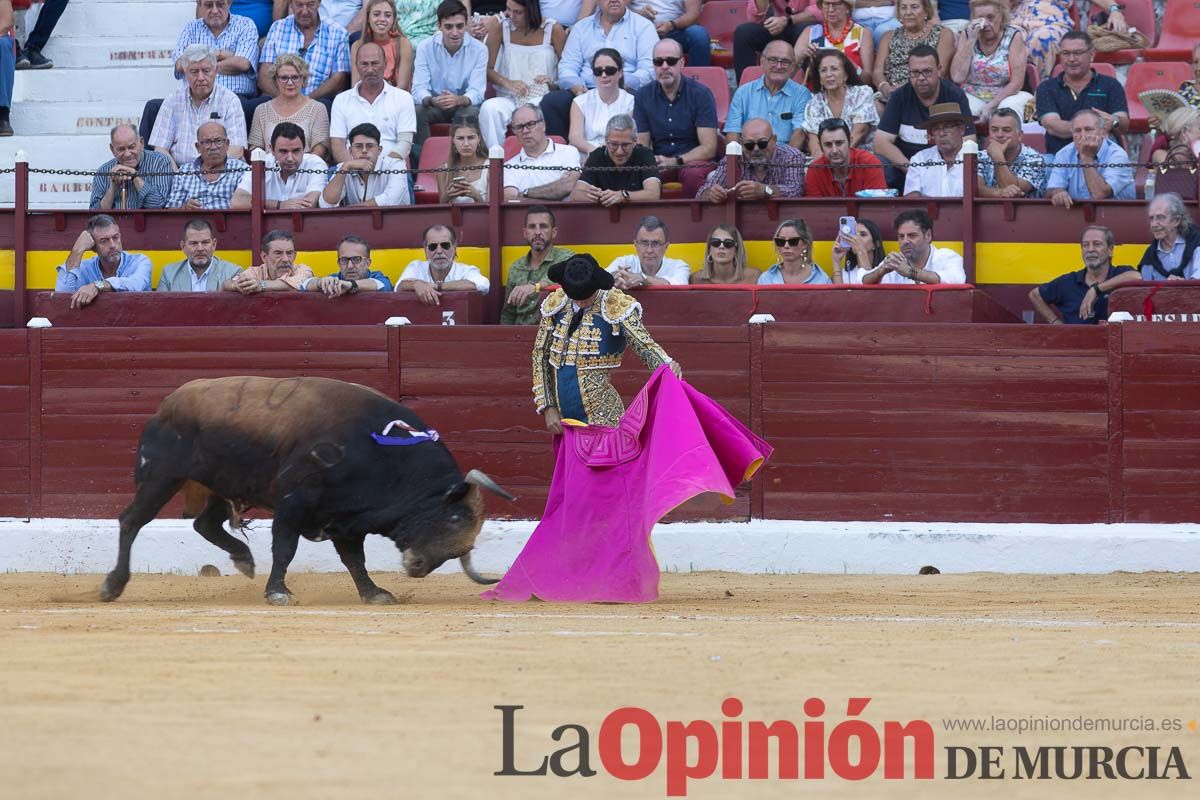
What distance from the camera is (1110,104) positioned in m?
10.4

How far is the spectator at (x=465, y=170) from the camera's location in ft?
33.1

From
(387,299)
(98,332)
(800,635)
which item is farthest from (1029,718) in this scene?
(98,332)

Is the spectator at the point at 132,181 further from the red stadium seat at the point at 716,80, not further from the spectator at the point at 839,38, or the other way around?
the spectator at the point at 839,38

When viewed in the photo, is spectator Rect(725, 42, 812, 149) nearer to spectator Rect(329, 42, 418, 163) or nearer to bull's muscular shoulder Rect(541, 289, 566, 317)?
spectator Rect(329, 42, 418, 163)

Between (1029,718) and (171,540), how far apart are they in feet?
20.3

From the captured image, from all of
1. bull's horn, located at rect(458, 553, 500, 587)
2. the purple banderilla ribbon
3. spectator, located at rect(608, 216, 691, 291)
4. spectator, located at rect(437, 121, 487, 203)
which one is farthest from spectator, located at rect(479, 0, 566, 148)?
bull's horn, located at rect(458, 553, 500, 587)

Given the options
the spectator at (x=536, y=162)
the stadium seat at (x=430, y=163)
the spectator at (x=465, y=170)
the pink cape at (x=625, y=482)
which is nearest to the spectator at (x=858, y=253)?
the spectator at (x=536, y=162)

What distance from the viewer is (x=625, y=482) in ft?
24.1

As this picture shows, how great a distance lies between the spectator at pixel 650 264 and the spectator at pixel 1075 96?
7.68 feet

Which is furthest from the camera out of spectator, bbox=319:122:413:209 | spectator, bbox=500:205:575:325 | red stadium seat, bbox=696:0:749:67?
red stadium seat, bbox=696:0:749:67

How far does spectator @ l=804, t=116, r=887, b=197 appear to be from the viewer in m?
9.74

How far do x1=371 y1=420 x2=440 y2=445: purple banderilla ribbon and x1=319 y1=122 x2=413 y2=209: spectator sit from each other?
3095mm

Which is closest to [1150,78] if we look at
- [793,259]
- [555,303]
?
[793,259]

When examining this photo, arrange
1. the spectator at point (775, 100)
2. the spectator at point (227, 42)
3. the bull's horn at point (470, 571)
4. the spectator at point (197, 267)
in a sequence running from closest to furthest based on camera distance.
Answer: the bull's horn at point (470, 571) → the spectator at point (197, 267) → the spectator at point (775, 100) → the spectator at point (227, 42)
